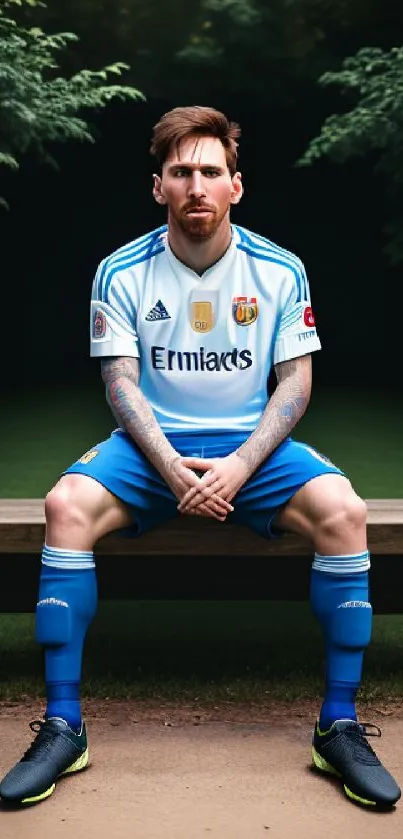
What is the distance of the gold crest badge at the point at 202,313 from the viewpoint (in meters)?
2.92

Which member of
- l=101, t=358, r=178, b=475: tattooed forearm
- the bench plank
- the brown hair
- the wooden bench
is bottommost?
the wooden bench

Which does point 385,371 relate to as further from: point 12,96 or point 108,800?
point 108,800

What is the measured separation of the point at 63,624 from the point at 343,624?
60 centimetres

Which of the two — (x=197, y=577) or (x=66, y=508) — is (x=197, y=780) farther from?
(x=197, y=577)

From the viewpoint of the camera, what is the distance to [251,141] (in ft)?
42.1

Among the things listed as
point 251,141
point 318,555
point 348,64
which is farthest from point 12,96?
point 318,555

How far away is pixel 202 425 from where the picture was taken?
115 inches

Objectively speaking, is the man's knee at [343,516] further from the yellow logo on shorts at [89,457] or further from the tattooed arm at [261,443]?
the yellow logo on shorts at [89,457]

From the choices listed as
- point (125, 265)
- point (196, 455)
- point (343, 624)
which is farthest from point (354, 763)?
point (125, 265)

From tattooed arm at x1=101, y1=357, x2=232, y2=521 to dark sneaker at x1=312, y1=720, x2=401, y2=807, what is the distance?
54 centimetres

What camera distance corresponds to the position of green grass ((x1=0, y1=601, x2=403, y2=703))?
127 inches

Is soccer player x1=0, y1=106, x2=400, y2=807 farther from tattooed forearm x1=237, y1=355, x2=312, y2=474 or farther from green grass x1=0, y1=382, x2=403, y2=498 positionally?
green grass x1=0, y1=382, x2=403, y2=498

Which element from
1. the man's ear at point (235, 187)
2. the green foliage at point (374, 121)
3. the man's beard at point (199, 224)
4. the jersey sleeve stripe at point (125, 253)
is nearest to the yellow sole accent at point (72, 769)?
the jersey sleeve stripe at point (125, 253)

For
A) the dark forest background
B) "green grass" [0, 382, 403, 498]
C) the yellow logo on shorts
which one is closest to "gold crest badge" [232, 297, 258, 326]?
the yellow logo on shorts
